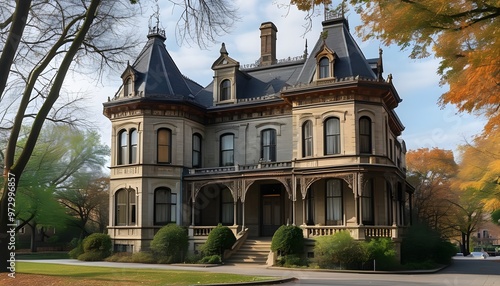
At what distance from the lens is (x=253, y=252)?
91.1 feet

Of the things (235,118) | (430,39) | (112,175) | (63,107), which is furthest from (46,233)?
(430,39)

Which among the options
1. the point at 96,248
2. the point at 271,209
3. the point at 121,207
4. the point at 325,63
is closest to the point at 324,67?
the point at 325,63

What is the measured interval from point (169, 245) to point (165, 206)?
379 centimetres

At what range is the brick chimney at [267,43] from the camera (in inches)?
1462

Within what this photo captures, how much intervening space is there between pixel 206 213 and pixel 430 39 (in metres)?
25.0

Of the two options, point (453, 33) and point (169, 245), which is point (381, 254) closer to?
point (169, 245)

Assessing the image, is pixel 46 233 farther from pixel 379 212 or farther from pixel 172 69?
pixel 379 212

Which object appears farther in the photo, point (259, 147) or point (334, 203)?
point (259, 147)

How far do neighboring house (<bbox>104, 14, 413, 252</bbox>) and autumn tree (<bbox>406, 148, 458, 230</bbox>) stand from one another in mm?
17803

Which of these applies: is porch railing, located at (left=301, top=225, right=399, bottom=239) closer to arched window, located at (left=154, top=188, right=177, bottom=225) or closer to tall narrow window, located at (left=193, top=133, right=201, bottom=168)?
arched window, located at (left=154, top=188, right=177, bottom=225)

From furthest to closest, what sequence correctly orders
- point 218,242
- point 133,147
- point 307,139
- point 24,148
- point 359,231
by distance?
point 133,147
point 307,139
point 218,242
point 359,231
point 24,148

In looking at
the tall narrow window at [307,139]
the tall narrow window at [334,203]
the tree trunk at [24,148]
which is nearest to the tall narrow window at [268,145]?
the tall narrow window at [307,139]

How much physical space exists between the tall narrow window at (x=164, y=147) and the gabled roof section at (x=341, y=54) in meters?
8.74

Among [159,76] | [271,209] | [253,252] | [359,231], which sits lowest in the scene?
[253,252]
